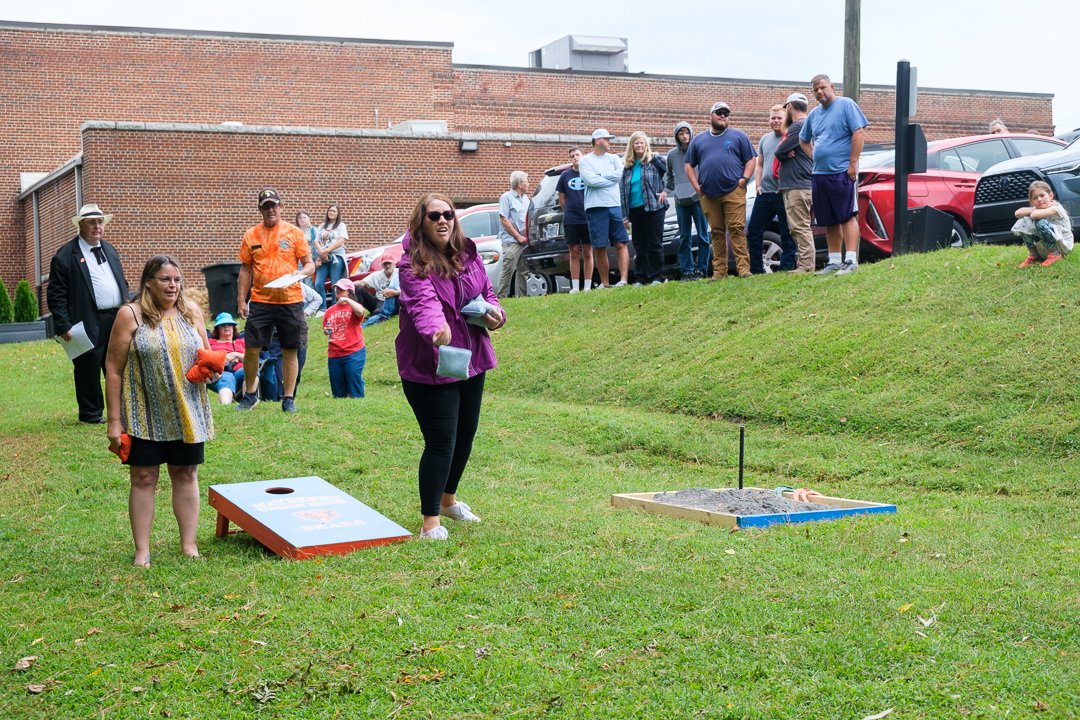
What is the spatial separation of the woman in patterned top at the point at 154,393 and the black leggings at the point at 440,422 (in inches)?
45.0

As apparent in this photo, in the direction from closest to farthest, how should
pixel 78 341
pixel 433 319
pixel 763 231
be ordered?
pixel 433 319
pixel 78 341
pixel 763 231

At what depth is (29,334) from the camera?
24.2m

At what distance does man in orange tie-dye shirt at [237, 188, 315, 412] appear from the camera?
11391 millimetres

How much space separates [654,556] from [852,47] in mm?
13893

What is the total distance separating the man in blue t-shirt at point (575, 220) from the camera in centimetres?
1667

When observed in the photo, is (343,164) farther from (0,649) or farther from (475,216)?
(0,649)

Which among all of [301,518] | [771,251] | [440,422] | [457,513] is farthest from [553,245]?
[440,422]

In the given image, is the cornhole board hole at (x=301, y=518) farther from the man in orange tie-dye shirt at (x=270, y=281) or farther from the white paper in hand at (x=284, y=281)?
the man in orange tie-dye shirt at (x=270, y=281)

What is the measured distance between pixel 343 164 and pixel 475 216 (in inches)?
401

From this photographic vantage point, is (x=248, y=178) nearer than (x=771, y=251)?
No

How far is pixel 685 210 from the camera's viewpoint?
52.3ft

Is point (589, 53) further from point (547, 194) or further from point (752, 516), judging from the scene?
point (752, 516)

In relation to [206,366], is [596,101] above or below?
above

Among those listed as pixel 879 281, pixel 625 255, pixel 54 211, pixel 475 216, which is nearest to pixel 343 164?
pixel 54 211
